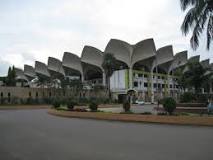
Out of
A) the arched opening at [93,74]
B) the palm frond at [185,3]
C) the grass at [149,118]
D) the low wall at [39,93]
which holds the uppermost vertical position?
the arched opening at [93,74]

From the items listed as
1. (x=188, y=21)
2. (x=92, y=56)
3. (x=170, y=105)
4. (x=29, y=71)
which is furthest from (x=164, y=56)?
(x=188, y=21)

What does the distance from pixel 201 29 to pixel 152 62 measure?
62428 mm

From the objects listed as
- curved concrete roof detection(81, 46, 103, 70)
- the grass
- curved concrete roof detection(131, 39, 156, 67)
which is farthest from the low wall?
the grass

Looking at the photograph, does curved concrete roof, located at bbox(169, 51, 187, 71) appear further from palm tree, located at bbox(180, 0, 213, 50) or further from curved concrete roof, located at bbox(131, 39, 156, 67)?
palm tree, located at bbox(180, 0, 213, 50)

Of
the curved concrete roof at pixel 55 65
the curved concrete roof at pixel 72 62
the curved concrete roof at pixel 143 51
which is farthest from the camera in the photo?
the curved concrete roof at pixel 55 65

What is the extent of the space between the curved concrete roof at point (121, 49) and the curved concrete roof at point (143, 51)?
1210mm

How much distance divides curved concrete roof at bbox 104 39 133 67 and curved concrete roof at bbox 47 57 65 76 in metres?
19.5

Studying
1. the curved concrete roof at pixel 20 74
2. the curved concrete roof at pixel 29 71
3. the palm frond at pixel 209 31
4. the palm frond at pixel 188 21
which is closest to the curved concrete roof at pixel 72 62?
the curved concrete roof at pixel 29 71

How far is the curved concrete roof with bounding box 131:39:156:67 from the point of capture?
7148 centimetres

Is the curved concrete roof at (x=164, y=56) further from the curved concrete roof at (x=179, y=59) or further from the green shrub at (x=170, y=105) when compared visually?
the green shrub at (x=170, y=105)

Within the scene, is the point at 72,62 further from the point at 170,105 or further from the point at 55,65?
the point at 170,105

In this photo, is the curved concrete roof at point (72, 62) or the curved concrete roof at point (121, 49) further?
the curved concrete roof at point (72, 62)

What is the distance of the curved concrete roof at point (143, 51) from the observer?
2814 inches

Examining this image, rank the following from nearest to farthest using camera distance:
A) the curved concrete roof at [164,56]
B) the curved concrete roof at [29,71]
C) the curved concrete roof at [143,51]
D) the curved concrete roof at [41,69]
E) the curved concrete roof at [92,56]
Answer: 1. the curved concrete roof at [143,51]
2. the curved concrete roof at [92,56]
3. the curved concrete roof at [164,56]
4. the curved concrete roof at [41,69]
5. the curved concrete roof at [29,71]
